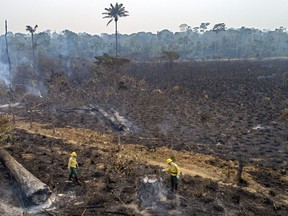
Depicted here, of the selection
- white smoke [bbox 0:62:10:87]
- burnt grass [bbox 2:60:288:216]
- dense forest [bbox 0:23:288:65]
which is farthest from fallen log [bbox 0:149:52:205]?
dense forest [bbox 0:23:288:65]

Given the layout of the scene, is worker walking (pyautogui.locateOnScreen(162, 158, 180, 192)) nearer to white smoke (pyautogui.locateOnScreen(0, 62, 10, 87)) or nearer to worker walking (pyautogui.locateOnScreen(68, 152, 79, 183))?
worker walking (pyautogui.locateOnScreen(68, 152, 79, 183))

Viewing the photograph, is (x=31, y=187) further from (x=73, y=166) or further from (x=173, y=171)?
(x=173, y=171)

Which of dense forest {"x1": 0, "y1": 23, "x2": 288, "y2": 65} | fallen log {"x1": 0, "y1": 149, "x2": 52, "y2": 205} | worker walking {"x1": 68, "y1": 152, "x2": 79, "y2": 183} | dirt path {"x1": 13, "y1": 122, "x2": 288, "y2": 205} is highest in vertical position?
dense forest {"x1": 0, "y1": 23, "x2": 288, "y2": 65}

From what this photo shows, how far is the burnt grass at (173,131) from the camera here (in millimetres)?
12023

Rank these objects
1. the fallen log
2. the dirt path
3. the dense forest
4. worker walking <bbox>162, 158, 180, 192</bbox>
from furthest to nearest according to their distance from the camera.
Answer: the dense forest, the dirt path, worker walking <bbox>162, 158, 180, 192</bbox>, the fallen log

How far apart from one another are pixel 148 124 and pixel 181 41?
8227 centimetres

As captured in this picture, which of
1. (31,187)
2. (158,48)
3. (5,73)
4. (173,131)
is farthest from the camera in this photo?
(158,48)

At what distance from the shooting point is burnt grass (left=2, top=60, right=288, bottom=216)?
12023 mm

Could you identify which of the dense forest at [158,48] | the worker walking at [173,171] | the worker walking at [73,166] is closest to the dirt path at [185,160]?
the worker walking at [173,171]

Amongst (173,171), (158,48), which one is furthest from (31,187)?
(158,48)

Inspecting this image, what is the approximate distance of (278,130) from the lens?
24578mm

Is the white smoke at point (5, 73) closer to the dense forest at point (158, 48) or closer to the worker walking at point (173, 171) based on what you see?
the dense forest at point (158, 48)

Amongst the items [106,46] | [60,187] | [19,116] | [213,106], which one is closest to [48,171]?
[60,187]

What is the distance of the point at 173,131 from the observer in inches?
994
